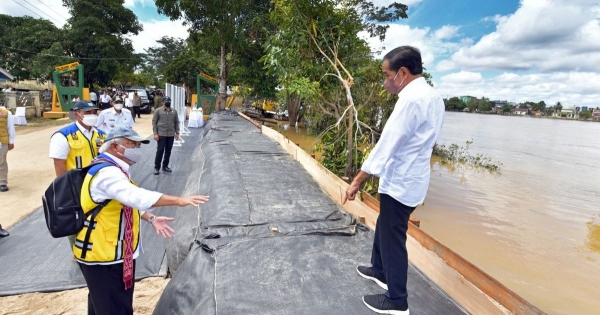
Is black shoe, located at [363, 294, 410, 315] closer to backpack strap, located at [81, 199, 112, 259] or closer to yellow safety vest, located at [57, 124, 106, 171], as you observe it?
backpack strap, located at [81, 199, 112, 259]

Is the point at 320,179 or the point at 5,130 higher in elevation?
the point at 5,130

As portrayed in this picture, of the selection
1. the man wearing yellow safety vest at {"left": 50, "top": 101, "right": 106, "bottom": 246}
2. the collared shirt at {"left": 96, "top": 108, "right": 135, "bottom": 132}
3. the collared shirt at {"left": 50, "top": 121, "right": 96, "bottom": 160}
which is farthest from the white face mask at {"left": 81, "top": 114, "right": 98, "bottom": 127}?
the collared shirt at {"left": 96, "top": 108, "right": 135, "bottom": 132}

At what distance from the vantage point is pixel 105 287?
6.30ft

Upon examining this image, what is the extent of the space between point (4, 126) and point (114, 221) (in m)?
4.70

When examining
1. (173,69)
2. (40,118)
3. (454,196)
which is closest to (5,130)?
(454,196)

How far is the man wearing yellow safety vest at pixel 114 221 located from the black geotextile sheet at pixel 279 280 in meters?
0.40

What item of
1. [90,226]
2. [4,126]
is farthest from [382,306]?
[4,126]

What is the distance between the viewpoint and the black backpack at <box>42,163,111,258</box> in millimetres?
1734

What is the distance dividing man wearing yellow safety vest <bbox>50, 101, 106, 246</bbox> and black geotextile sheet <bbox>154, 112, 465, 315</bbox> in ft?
3.93

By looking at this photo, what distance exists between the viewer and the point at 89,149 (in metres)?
3.20

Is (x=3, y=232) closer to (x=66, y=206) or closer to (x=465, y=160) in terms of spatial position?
(x=66, y=206)

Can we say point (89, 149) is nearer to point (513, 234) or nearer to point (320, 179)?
point (320, 179)

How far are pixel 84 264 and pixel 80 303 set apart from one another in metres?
1.34

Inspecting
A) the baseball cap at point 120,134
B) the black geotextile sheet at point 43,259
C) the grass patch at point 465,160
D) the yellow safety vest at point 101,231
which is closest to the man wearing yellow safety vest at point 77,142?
the black geotextile sheet at point 43,259
